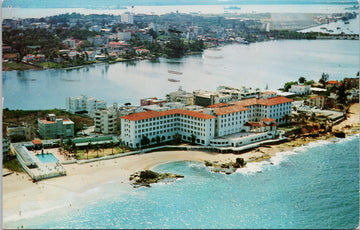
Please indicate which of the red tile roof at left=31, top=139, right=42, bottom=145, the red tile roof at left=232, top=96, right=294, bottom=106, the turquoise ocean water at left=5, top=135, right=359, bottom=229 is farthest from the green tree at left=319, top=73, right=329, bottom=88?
the red tile roof at left=31, top=139, right=42, bottom=145

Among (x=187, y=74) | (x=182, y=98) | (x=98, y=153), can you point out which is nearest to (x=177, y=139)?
(x=98, y=153)

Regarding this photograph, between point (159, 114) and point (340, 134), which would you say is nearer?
point (159, 114)

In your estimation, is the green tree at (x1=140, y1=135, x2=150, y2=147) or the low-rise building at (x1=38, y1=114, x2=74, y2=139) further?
the low-rise building at (x1=38, y1=114, x2=74, y2=139)

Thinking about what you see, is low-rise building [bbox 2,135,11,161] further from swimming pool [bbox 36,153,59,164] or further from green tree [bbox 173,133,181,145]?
green tree [bbox 173,133,181,145]

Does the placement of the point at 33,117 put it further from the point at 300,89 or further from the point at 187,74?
the point at 300,89

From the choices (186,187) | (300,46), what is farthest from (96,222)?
(300,46)

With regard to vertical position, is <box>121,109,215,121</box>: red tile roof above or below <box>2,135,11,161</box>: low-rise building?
above

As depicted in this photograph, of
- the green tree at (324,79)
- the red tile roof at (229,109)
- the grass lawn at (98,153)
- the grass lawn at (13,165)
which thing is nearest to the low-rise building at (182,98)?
the red tile roof at (229,109)
